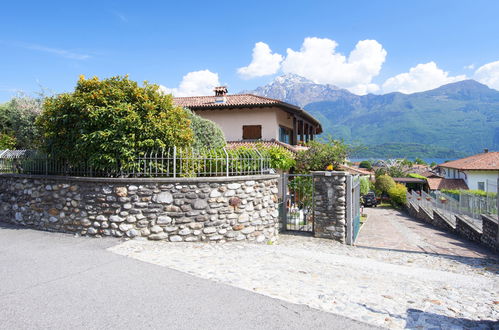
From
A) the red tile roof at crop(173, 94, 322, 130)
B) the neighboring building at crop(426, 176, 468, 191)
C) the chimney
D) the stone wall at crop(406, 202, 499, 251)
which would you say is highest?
the chimney

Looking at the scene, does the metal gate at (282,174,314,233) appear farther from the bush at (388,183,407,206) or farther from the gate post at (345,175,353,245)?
the bush at (388,183,407,206)

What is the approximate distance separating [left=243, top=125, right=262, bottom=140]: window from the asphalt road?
17181mm

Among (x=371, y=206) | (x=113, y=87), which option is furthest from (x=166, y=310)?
(x=371, y=206)

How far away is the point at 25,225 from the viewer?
8867mm

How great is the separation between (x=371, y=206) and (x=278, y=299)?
33.5 meters

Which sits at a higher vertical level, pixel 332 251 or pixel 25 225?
pixel 25 225

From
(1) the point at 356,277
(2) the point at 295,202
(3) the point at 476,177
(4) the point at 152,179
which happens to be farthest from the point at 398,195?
(4) the point at 152,179

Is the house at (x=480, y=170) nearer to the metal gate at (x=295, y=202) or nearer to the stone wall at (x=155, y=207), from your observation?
the metal gate at (x=295, y=202)

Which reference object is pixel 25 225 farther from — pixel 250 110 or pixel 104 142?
pixel 250 110

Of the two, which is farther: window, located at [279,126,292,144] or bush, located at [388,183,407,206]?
bush, located at [388,183,407,206]

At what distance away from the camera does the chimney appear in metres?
23.0

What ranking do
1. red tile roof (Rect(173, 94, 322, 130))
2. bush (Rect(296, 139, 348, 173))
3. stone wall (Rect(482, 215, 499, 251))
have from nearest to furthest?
stone wall (Rect(482, 215, 499, 251))
bush (Rect(296, 139, 348, 173))
red tile roof (Rect(173, 94, 322, 130))

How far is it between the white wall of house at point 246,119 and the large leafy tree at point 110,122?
14.2 meters

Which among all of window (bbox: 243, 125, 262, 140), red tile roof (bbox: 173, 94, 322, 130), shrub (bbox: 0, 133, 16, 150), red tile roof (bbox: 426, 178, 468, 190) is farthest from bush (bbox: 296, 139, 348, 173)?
red tile roof (bbox: 426, 178, 468, 190)
